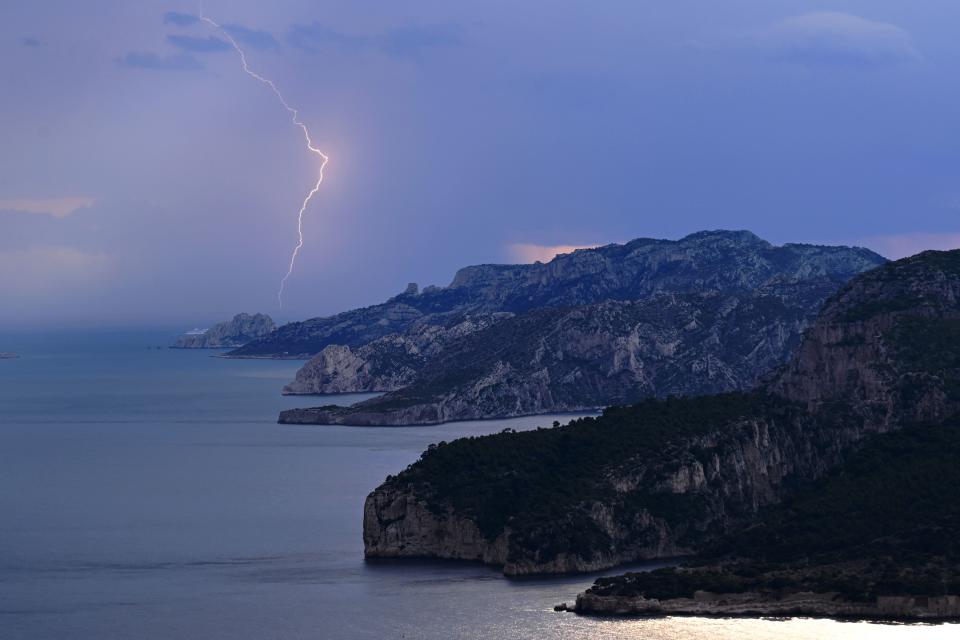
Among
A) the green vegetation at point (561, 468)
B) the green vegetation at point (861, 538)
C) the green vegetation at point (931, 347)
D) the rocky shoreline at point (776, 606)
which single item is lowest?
the rocky shoreline at point (776, 606)

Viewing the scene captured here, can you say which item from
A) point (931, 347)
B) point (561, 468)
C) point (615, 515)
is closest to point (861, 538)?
point (615, 515)

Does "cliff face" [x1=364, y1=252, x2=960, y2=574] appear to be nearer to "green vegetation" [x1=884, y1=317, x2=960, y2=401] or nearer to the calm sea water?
"green vegetation" [x1=884, y1=317, x2=960, y2=401]

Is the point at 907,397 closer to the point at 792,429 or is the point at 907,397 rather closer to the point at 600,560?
the point at 792,429

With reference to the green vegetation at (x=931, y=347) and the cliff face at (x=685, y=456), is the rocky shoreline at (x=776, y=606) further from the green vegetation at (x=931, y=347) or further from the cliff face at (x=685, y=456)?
the green vegetation at (x=931, y=347)

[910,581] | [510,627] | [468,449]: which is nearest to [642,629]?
[510,627]

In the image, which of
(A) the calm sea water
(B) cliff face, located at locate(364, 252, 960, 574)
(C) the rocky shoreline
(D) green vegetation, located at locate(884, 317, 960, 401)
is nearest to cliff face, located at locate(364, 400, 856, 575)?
(B) cliff face, located at locate(364, 252, 960, 574)

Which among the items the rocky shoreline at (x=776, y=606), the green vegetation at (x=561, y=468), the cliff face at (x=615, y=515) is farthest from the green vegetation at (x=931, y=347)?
the rocky shoreline at (x=776, y=606)
